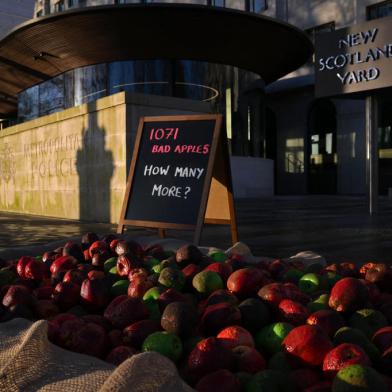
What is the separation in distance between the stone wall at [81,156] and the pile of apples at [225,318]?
20.0 feet

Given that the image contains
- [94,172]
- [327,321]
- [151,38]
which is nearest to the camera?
[327,321]

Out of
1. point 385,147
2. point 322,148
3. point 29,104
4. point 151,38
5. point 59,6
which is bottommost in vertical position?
point 385,147

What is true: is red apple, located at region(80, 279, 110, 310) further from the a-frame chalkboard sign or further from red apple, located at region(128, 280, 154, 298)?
the a-frame chalkboard sign

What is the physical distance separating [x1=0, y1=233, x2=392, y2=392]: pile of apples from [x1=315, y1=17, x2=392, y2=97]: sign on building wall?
9785mm

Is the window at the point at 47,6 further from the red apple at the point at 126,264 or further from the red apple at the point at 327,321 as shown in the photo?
the red apple at the point at 327,321

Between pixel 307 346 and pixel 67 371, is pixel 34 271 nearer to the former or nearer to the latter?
pixel 67 371

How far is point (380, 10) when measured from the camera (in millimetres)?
25516

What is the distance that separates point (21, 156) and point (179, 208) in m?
9.14

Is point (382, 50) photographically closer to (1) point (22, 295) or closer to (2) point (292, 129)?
(1) point (22, 295)

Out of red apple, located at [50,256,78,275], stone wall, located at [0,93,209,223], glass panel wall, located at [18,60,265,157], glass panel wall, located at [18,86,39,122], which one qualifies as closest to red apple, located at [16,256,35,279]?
red apple, located at [50,256,78,275]

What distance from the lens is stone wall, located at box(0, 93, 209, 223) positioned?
9203mm

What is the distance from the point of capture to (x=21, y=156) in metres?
13.3

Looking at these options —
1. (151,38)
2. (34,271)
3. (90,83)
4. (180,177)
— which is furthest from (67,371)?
(90,83)

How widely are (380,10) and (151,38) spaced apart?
16.0 m
